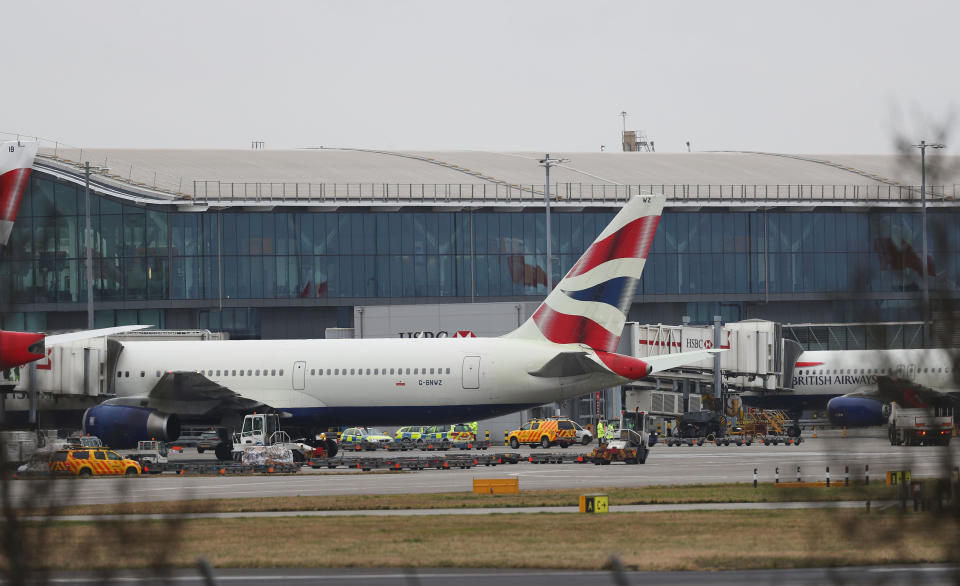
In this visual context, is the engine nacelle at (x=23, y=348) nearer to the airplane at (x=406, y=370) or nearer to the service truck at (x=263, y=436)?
the airplane at (x=406, y=370)

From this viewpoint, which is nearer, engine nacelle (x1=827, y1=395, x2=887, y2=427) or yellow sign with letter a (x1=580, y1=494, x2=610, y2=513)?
yellow sign with letter a (x1=580, y1=494, x2=610, y2=513)

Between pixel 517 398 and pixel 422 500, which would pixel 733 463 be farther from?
pixel 422 500

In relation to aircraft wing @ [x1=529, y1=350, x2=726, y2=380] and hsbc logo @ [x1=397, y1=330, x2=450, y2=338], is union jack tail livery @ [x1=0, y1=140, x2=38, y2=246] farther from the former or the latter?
hsbc logo @ [x1=397, y1=330, x2=450, y2=338]

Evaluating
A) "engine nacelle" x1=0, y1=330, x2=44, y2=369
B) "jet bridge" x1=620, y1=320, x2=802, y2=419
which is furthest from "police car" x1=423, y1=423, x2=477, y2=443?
"engine nacelle" x1=0, y1=330, x2=44, y2=369

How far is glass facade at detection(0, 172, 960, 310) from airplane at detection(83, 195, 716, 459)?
3798cm

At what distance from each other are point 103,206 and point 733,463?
57744 mm

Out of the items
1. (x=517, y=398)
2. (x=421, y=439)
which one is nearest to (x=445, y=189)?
(x=421, y=439)

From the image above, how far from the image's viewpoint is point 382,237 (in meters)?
96.6

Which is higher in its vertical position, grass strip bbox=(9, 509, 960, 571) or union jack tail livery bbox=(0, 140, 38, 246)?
union jack tail livery bbox=(0, 140, 38, 246)

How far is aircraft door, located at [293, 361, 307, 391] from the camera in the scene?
51.4m

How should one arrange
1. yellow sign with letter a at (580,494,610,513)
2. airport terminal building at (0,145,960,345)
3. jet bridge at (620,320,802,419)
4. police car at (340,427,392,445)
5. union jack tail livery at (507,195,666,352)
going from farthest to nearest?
airport terminal building at (0,145,960,345) → jet bridge at (620,320,802,419) → police car at (340,427,392,445) → union jack tail livery at (507,195,666,352) → yellow sign with letter a at (580,494,610,513)

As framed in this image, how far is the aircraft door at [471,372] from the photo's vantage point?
48.5m

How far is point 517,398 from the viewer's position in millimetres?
48062

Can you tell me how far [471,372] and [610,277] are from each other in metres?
5.94
